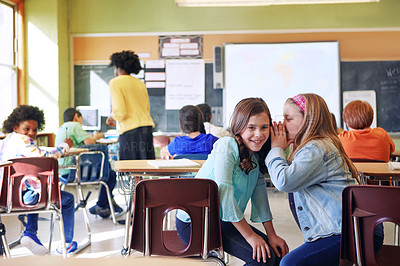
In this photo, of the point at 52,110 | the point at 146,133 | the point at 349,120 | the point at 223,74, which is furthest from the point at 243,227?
the point at 52,110

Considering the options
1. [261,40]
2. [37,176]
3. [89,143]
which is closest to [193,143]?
[37,176]

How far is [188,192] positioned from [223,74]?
186 inches

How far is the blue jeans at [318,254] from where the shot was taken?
156 centimetres

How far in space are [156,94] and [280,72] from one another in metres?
1.91

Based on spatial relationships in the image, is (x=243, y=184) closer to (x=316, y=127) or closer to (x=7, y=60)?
(x=316, y=127)

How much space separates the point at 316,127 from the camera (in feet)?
5.75

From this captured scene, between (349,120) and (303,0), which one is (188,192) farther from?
(303,0)

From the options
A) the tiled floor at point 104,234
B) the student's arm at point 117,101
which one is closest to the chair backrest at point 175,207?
the tiled floor at point 104,234

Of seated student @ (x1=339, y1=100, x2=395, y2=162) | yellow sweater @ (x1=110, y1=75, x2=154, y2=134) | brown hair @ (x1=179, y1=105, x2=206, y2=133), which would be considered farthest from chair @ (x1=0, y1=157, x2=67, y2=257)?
seated student @ (x1=339, y1=100, x2=395, y2=162)

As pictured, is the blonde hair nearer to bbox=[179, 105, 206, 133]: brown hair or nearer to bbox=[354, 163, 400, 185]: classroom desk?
bbox=[354, 163, 400, 185]: classroom desk

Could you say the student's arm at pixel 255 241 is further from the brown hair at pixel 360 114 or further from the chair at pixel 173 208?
the brown hair at pixel 360 114

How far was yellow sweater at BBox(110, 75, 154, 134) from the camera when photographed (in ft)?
12.8

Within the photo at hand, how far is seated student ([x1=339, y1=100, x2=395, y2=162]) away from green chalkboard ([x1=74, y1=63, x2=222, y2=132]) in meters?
3.19

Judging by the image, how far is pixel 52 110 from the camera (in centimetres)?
612
